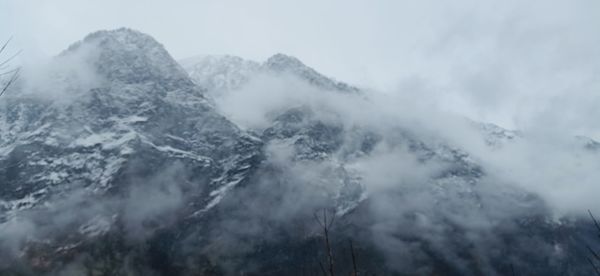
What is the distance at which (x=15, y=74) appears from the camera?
15.4 metres
